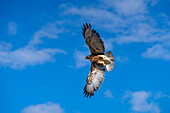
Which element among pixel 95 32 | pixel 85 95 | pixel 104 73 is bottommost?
pixel 85 95

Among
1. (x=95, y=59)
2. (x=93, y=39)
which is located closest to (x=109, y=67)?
(x=95, y=59)

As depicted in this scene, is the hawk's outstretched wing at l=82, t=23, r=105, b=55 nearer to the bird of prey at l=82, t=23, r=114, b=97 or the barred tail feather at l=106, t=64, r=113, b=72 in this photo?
the bird of prey at l=82, t=23, r=114, b=97

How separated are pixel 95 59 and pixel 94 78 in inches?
42.8

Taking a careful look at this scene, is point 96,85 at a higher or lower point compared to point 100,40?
lower

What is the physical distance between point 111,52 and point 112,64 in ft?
2.23

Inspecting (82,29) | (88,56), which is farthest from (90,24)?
(88,56)

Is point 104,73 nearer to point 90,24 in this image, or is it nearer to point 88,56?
point 88,56

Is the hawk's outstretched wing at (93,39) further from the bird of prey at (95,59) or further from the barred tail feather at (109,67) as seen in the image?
the barred tail feather at (109,67)

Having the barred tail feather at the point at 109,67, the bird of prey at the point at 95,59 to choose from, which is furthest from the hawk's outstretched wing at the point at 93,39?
the barred tail feather at the point at 109,67

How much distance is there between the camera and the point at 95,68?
56.9ft

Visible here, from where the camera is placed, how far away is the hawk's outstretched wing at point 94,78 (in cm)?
1684

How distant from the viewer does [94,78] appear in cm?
1705

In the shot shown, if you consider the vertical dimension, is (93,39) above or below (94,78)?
above

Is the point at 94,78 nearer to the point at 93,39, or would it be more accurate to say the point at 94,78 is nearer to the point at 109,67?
the point at 109,67
